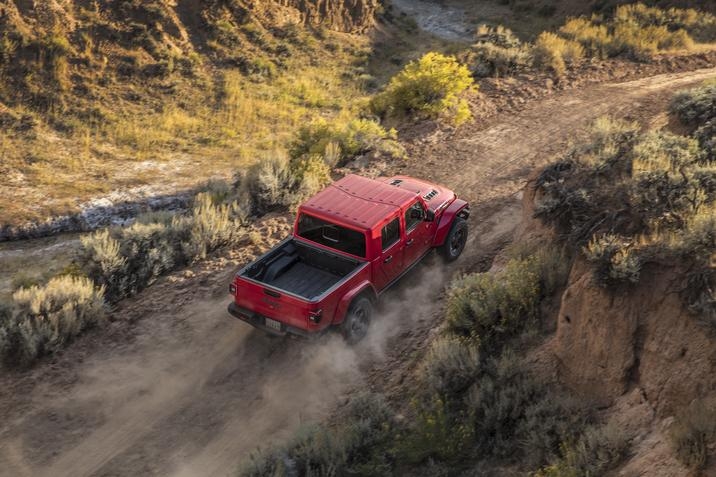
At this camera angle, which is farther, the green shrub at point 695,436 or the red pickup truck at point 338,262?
the red pickup truck at point 338,262

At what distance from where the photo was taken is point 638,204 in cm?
935

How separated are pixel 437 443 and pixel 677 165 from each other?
16.6 feet

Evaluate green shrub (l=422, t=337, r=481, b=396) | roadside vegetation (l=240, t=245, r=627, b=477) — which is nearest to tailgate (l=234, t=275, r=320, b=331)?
roadside vegetation (l=240, t=245, r=627, b=477)

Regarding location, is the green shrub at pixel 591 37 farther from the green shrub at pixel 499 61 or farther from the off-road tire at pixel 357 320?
the off-road tire at pixel 357 320

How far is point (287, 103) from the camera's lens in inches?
1032

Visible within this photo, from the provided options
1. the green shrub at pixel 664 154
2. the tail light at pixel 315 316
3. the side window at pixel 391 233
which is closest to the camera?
the green shrub at pixel 664 154

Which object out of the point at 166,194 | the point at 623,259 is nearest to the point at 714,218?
the point at 623,259

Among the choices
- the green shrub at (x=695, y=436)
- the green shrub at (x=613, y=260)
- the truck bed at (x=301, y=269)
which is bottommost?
the truck bed at (x=301, y=269)

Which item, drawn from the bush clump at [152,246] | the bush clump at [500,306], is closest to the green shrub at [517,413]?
the bush clump at [500,306]

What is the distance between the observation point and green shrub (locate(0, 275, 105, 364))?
11.0 metres

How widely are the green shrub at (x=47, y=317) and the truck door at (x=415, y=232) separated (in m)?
5.00

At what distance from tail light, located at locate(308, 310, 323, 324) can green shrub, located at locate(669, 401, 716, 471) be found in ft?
16.0

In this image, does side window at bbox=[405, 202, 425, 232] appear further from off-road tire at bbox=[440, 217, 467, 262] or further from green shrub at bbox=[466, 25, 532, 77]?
green shrub at bbox=[466, 25, 532, 77]

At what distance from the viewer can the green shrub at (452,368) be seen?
9195 millimetres
